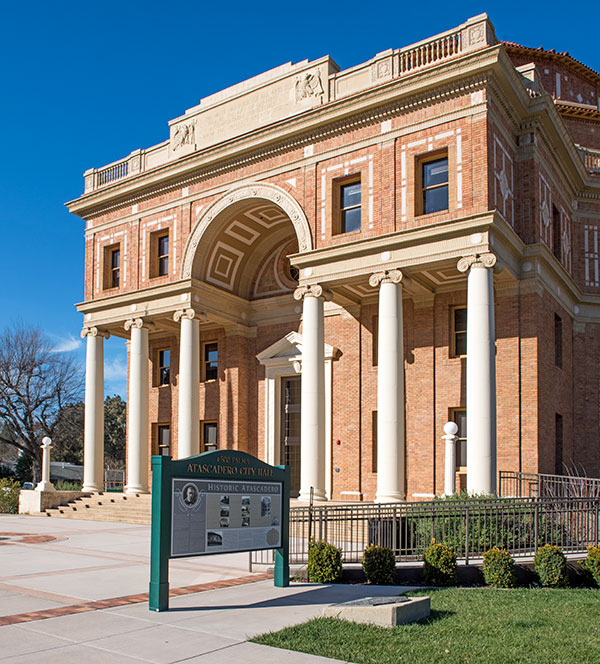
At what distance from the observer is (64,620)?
957 centimetres

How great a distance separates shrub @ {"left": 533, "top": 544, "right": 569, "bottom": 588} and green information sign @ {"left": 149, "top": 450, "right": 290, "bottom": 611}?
15.3 ft

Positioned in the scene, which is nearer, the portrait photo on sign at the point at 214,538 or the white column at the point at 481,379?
the portrait photo on sign at the point at 214,538

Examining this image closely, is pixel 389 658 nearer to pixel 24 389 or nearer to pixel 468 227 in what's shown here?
pixel 468 227

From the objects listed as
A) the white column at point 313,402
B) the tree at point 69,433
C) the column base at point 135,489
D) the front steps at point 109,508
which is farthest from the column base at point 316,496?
the tree at point 69,433

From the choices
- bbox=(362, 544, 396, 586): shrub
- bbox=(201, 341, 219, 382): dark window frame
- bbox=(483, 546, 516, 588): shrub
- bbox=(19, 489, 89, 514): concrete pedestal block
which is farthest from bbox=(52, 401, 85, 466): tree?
bbox=(483, 546, 516, 588): shrub

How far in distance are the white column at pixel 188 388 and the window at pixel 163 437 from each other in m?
5.39

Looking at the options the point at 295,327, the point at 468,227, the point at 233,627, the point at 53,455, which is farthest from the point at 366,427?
the point at 53,455

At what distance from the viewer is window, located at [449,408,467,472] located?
23344 millimetres

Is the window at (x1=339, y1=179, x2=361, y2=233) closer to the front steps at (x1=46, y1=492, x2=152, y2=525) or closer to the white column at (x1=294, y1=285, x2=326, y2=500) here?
the white column at (x1=294, y1=285, x2=326, y2=500)

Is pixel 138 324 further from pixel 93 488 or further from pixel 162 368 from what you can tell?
pixel 93 488

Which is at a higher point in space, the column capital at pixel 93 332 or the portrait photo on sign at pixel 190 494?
the column capital at pixel 93 332

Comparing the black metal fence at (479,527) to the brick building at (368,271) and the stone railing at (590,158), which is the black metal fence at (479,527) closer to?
the brick building at (368,271)

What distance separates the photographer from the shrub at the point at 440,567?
1301 cm

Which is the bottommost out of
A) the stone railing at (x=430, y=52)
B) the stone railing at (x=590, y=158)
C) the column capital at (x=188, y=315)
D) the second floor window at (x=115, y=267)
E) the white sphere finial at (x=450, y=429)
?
the white sphere finial at (x=450, y=429)
